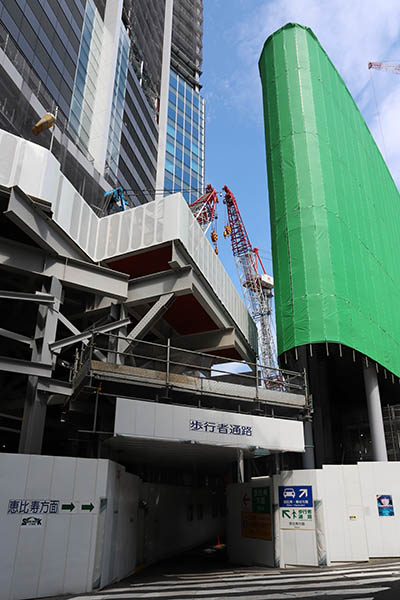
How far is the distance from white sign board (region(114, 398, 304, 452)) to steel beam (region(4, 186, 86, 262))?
7.32 metres

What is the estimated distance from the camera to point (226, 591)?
10.1m

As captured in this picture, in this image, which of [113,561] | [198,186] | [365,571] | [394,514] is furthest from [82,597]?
[198,186]

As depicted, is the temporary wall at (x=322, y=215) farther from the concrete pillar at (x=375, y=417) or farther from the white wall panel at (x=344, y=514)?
the white wall panel at (x=344, y=514)

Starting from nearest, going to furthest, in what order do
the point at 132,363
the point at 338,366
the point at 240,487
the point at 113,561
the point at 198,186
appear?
the point at 113,561, the point at 132,363, the point at 240,487, the point at 338,366, the point at 198,186

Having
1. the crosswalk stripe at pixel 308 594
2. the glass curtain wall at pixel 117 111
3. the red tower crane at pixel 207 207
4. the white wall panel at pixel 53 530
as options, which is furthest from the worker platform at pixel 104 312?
the red tower crane at pixel 207 207

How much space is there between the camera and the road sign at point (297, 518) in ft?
48.0

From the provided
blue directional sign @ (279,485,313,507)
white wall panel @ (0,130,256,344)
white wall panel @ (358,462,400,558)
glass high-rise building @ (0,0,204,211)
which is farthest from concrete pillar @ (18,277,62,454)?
glass high-rise building @ (0,0,204,211)

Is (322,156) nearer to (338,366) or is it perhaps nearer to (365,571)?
(338,366)

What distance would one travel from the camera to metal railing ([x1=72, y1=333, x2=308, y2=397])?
14.5m

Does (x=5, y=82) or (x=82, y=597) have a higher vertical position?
(x=5, y=82)

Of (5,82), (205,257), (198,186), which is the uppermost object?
(198,186)

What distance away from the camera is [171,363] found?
14.7 m

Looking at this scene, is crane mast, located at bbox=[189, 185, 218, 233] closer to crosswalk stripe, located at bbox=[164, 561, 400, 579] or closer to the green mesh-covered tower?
the green mesh-covered tower

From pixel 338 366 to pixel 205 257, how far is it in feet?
45.4
